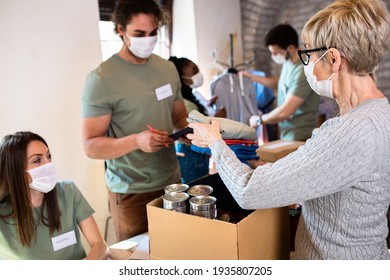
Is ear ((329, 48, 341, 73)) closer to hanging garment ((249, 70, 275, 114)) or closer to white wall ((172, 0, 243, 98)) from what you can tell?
white wall ((172, 0, 243, 98))

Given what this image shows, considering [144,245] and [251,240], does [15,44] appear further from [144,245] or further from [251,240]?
[251,240]

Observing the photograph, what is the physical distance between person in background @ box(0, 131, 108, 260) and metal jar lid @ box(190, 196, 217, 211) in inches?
20.6

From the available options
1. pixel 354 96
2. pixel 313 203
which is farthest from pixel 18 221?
pixel 354 96

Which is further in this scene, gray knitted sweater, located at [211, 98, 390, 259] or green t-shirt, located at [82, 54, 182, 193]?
green t-shirt, located at [82, 54, 182, 193]

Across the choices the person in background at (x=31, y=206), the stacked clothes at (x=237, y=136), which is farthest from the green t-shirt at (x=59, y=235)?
the stacked clothes at (x=237, y=136)

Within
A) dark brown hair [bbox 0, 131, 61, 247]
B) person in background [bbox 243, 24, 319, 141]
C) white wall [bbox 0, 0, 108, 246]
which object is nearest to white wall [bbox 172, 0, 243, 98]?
white wall [bbox 0, 0, 108, 246]

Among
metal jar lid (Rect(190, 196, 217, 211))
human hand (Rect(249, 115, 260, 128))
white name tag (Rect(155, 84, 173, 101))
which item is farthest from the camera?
human hand (Rect(249, 115, 260, 128))

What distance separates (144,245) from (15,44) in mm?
701

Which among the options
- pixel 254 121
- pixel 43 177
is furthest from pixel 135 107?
pixel 254 121

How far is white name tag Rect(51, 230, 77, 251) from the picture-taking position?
3.64 feet

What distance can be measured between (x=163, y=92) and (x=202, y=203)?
26.4 inches

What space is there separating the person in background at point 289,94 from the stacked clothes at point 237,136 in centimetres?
106

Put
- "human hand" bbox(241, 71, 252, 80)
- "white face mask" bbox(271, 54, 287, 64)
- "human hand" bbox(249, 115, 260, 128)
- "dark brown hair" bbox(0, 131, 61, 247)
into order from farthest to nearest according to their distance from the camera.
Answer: "white face mask" bbox(271, 54, 287, 64)
"human hand" bbox(249, 115, 260, 128)
"human hand" bbox(241, 71, 252, 80)
"dark brown hair" bbox(0, 131, 61, 247)
